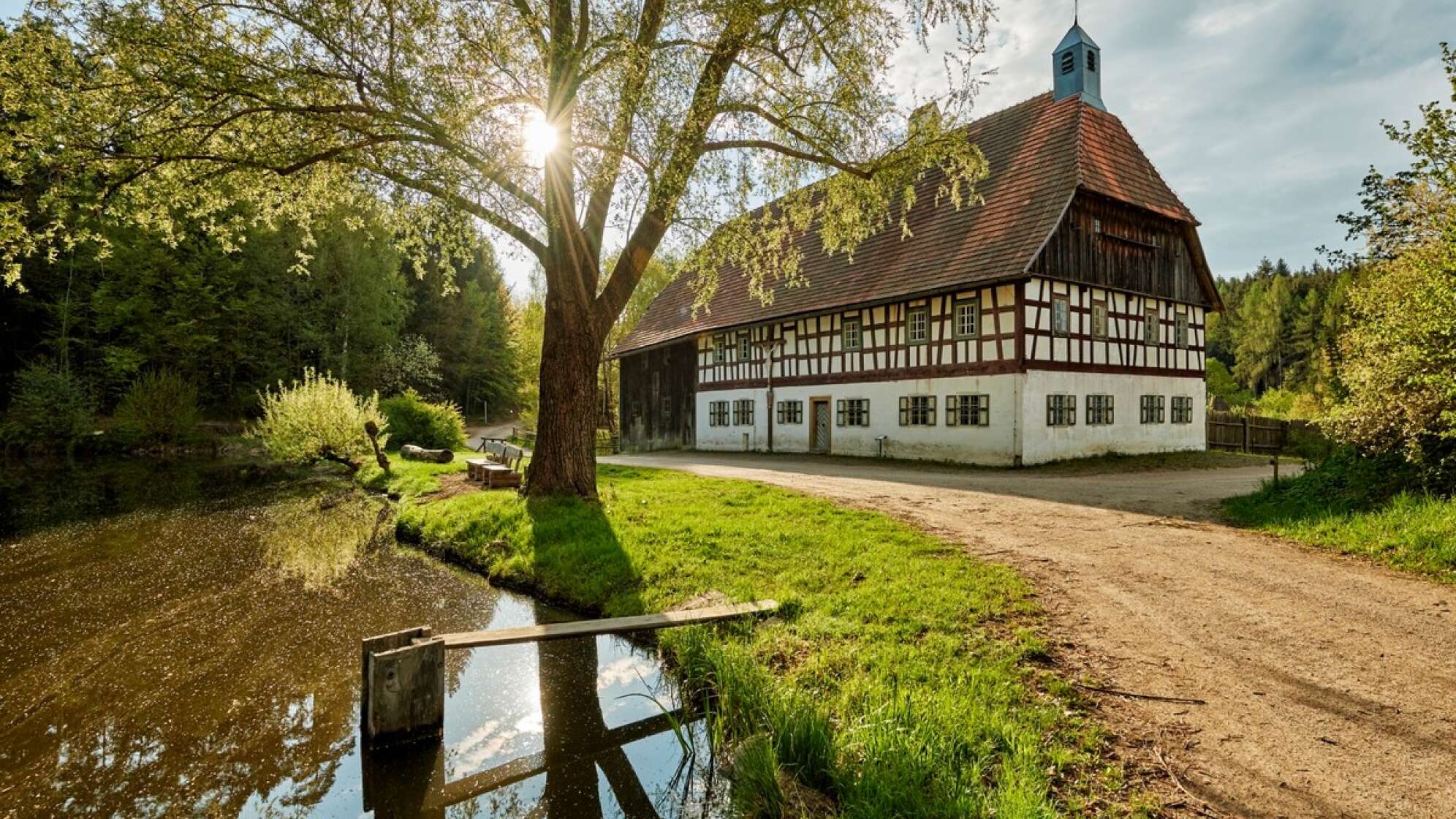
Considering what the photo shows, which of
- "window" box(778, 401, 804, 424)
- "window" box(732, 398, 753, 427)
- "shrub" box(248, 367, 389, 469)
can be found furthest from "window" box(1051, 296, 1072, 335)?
"shrub" box(248, 367, 389, 469)

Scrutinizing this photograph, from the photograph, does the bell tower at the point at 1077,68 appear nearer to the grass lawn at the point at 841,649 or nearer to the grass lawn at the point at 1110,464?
the grass lawn at the point at 1110,464

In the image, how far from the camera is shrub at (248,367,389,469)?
58.4 feet

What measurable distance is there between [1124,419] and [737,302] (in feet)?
45.3

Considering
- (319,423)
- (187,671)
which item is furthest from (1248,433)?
(319,423)

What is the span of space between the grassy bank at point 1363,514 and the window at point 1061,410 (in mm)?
7913

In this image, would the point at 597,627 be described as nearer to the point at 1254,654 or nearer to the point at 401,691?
the point at 401,691

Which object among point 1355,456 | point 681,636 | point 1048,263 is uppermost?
point 1048,263

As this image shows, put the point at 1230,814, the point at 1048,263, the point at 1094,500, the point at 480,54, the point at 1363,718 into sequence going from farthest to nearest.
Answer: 1. the point at 1048,263
2. the point at 1094,500
3. the point at 480,54
4. the point at 1363,718
5. the point at 1230,814

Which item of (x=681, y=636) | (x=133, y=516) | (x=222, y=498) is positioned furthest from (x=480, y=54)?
(x=222, y=498)

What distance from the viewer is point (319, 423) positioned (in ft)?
58.9

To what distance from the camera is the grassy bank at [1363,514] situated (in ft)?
21.6

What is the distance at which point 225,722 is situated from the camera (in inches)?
176

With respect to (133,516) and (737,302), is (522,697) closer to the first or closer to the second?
(133,516)

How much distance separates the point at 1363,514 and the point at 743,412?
19642 millimetres
